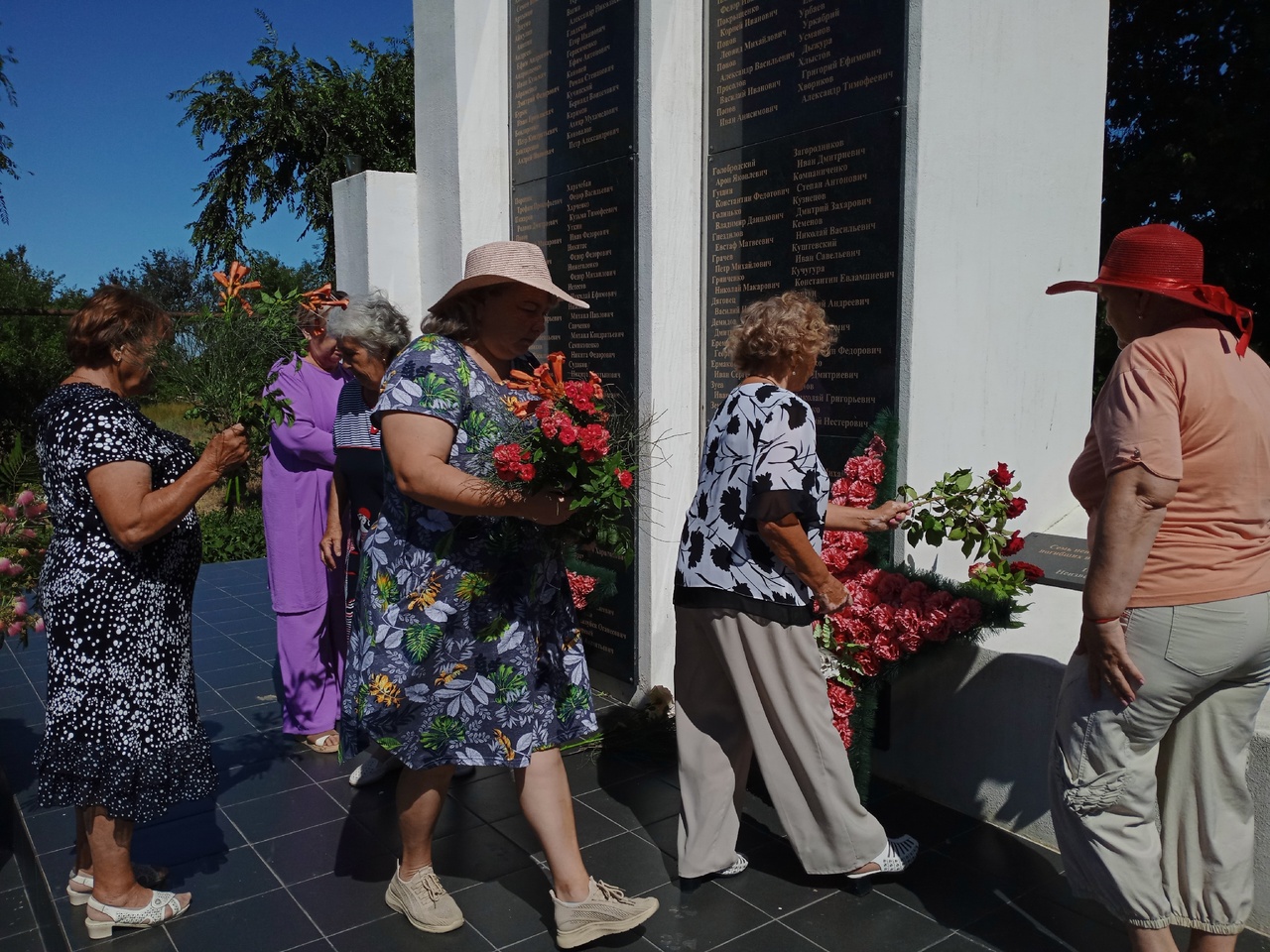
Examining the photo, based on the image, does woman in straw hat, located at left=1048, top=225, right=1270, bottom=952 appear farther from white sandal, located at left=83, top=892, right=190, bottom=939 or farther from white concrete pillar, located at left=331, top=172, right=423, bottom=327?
white concrete pillar, located at left=331, top=172, right=423, bottom=327

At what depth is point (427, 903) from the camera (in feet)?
9.59

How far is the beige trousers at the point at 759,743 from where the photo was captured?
2895 millimetres

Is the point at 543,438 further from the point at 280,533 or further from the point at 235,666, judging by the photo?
the point at 235,666

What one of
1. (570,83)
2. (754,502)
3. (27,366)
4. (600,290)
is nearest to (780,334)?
(754,502)

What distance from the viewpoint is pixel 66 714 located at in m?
2.82

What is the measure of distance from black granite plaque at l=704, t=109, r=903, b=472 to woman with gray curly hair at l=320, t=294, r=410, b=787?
1588mm

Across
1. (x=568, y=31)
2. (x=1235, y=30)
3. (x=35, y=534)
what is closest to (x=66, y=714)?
(x=35, y=534)

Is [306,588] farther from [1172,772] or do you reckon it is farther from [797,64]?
[1172,772]

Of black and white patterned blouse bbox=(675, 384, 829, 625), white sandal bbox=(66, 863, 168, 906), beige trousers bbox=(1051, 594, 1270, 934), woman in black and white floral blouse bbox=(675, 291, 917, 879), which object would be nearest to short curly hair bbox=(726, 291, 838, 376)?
woman in black and white floral blouse bbox=(675, 291, 917, 879)

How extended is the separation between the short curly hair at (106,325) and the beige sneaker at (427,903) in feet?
5.88

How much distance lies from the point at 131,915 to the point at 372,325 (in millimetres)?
2141

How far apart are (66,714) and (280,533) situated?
5.75ft

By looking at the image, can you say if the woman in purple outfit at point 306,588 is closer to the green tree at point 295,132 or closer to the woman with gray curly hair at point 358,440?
the woman with gray curly hair at point 358,440

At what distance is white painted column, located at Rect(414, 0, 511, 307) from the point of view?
5891mm
